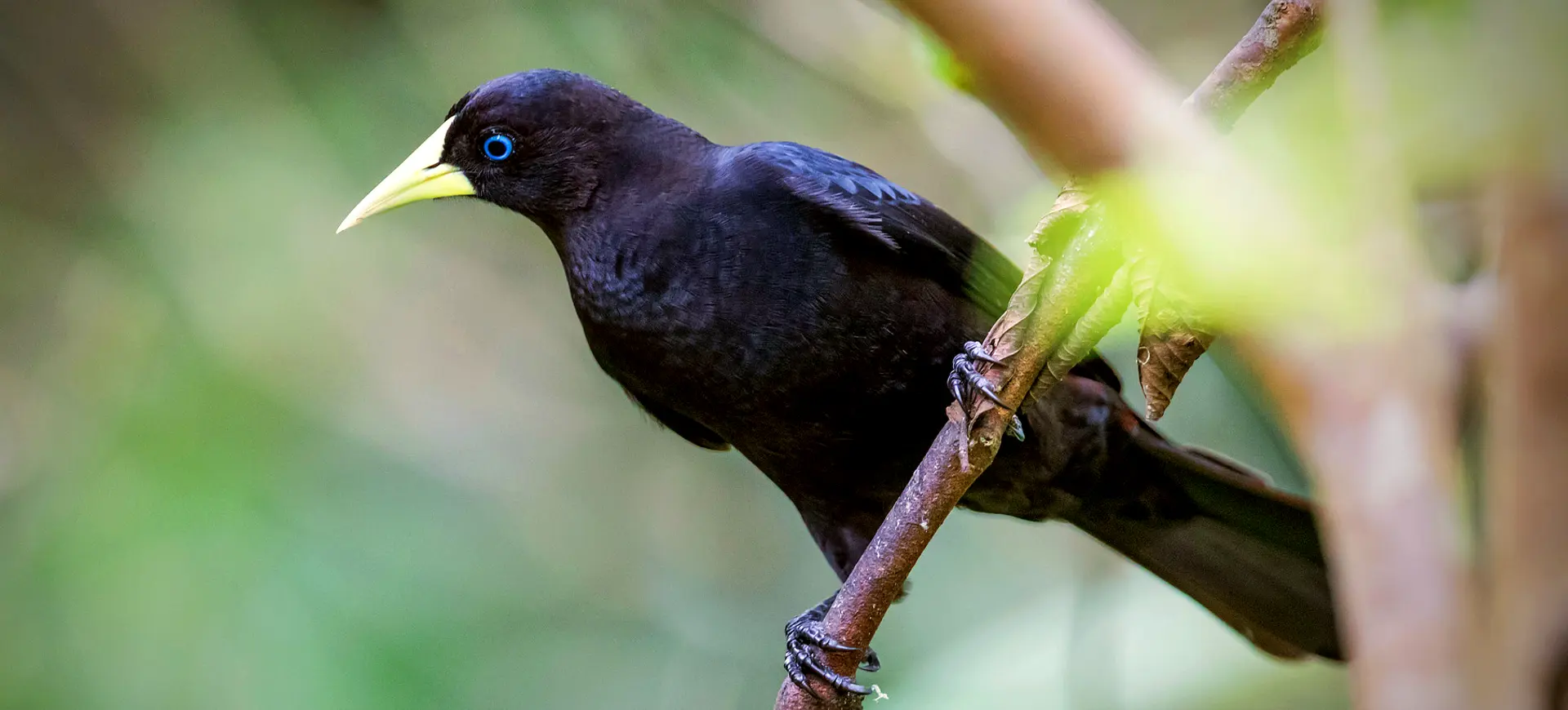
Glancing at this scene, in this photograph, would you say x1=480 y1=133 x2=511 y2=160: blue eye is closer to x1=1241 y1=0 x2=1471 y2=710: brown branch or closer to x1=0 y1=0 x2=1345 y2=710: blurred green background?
x1=0 y1=0 x2=1345 y2=710: blurred green background

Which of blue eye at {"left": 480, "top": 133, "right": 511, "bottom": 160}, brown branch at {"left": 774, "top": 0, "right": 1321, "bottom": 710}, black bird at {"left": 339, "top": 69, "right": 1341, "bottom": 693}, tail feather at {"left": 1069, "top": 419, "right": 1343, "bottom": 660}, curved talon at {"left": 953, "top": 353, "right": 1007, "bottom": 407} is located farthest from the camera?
blue eye at {"left": 480, "top": 133, "right": 511, "bottom": 160}

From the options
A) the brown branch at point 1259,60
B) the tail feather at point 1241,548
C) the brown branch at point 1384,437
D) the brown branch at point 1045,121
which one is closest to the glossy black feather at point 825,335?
the tail feather at point 1241,548

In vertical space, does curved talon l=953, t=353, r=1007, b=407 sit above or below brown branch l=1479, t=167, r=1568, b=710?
below

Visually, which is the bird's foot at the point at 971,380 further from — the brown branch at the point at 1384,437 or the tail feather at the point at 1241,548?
the brown branch at the point at 1384,437

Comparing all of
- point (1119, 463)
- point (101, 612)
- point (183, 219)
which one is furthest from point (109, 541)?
point (1119, 463)

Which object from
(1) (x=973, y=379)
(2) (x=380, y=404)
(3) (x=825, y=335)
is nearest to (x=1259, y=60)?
(1) (x=973, y=379)

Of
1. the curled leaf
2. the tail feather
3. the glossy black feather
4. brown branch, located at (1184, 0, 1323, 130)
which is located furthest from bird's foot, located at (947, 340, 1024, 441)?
brown branch, located at (1184, 0, 1323, 130)

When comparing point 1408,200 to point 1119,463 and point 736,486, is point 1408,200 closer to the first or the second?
point 1119,463

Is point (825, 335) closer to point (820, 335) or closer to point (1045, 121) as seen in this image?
point (820, 335)
